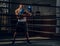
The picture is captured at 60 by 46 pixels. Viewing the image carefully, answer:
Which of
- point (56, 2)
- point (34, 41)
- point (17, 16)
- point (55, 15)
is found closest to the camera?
point (17, 16)

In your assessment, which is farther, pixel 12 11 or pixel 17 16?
pixel 12 11

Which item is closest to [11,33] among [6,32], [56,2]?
[6,32]

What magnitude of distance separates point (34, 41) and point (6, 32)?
4.52 feet

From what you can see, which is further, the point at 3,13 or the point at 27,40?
the point at 3,13

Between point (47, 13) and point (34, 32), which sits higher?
point (47, 13)

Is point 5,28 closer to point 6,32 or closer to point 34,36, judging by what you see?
point 6,32

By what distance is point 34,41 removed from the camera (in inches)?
396

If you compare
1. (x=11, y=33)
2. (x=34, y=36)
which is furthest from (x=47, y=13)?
(x=11, y=33)

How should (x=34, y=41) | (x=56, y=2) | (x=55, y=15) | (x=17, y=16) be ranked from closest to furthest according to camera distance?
(x=17, y=16)
(x=34, y=41)
(x=55, y=15)
(x=56, y=2)

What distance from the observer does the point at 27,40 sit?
9.48 m

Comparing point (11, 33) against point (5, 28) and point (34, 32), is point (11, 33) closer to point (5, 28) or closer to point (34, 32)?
point (5, 28)

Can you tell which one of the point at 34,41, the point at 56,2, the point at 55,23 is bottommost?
the point at 34,41

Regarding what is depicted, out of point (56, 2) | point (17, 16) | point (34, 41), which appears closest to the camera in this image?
point (17, 16)

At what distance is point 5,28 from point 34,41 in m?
1.43
